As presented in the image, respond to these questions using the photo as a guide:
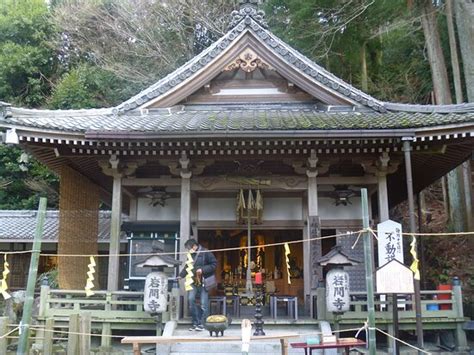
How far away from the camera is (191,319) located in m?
9.09

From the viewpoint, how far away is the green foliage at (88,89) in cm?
2273

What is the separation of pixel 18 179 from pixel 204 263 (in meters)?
17.0

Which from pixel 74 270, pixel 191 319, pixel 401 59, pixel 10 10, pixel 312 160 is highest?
pixel 10 10

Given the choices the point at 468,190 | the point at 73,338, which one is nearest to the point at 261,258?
the point at 73,338

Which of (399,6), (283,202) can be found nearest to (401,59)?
(399,6)

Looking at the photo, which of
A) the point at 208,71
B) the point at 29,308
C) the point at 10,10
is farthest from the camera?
the point at 10,10

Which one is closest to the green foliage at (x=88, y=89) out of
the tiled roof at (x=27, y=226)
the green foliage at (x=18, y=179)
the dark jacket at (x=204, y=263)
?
the green foliage at (x=18, y=179)

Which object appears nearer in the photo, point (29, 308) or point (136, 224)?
point (29, 308)

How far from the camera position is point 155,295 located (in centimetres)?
863

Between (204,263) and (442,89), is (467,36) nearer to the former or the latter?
(442,89)

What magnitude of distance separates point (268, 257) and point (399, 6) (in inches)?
386

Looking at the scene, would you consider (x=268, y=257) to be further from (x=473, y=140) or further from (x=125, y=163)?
(x=473, y=140)

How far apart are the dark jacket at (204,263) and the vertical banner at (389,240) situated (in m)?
3.34

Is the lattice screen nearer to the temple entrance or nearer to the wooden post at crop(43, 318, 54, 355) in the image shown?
the temple entrance
